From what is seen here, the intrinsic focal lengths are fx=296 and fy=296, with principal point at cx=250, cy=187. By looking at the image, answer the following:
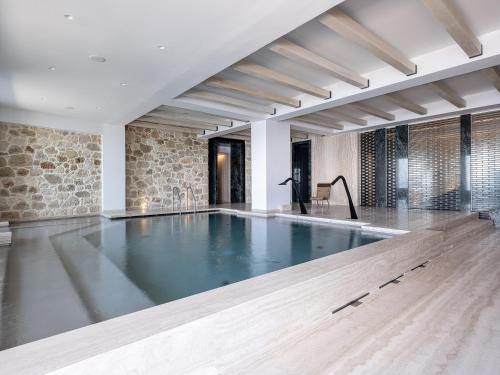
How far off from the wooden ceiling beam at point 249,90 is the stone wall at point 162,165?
4.35m

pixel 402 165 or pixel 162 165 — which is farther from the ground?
pixel 162 165

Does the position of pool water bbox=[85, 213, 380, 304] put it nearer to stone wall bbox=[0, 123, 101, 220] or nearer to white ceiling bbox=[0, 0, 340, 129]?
stone wall bbox=[0, 123, 101, 220]

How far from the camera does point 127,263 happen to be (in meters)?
3.44

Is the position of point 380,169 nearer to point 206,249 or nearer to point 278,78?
point 278,78

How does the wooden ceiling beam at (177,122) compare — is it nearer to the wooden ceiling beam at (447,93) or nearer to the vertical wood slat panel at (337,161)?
the vertical wood slat panel at (337,161)

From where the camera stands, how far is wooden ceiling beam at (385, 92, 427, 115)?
6160mm

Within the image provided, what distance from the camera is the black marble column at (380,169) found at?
8.93 metres

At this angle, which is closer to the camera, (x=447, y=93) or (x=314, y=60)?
(x=314, y=60)

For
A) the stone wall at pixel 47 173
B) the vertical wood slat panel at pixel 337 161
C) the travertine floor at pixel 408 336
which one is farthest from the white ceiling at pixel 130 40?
the vertical wood slat panel at pixel 337 161

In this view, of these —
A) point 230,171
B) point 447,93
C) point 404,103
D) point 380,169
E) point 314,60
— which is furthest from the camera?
point 230,171

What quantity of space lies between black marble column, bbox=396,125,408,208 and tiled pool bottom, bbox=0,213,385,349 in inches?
155

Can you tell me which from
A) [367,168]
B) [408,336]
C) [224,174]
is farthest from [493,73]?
[224,174]

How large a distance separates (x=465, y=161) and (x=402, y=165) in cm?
153

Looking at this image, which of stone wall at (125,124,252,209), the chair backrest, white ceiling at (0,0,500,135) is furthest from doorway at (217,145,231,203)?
white ceiling at (0,0,500,135)
